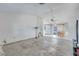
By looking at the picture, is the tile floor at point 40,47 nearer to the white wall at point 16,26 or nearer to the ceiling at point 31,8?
the white wall at point 16,26

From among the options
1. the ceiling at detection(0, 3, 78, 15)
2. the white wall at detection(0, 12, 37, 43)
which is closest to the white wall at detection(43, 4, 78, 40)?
the ceiling at detection(0, 3, 78, 15)

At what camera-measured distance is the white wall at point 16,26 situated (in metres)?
1.68

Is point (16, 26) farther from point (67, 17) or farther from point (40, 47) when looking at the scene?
point (67, 17)

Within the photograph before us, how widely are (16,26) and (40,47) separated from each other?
550mm

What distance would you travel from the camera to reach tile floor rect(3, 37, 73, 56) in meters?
1.63

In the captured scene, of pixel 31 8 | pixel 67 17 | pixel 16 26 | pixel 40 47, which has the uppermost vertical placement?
pixel 31 8

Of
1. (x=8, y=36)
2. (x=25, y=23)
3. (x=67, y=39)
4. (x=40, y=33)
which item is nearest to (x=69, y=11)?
(x=67, y=39)

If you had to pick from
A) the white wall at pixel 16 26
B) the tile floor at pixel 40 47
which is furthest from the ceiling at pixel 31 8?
the tile floor at pixel 40 47

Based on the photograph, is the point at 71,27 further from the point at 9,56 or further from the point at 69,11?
the point at 9,56

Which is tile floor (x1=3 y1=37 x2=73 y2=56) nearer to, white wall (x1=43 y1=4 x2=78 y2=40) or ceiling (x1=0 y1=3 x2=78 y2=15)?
white wall (x1=43 y1=4 x2=78 y2=40)

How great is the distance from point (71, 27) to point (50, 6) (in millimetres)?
505

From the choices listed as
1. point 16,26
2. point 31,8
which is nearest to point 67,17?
point 31,8

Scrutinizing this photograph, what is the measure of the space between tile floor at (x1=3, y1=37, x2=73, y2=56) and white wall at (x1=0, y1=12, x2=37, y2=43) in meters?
0.11

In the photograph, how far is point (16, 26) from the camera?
68.7 inches
